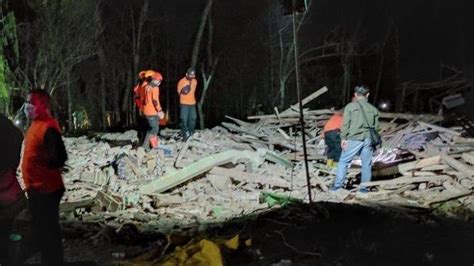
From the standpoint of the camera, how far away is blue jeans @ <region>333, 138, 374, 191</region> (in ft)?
34.5

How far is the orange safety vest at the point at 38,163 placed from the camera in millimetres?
5336

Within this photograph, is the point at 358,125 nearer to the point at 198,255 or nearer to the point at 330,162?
the point at 330,162

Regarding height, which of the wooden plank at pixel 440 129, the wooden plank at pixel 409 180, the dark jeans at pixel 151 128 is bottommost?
the wooden plank at pixel 409 180

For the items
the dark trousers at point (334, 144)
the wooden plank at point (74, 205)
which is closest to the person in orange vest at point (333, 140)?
the dark trousers at point (334, 144)

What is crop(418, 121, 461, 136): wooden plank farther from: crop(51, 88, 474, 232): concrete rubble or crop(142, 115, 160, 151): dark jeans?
crop(142, 115, 160, 151): dark jeans

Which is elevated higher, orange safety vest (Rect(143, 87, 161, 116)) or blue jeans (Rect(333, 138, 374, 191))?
orange safety vest (Rect(143, 87, 161, 116))

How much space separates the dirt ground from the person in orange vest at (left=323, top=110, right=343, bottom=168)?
14.7 feet

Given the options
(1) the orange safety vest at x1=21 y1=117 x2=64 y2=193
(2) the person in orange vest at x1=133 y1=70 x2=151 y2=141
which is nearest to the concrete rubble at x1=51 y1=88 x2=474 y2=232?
(2) the person in orange vest at x1=133 y1=70 x2=151 y2=141

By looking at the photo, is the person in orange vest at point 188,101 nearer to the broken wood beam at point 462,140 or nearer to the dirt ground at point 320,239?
the broken wood beam at point 462,140

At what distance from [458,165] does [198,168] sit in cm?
495

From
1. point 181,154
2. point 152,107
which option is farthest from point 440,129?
point 152,107

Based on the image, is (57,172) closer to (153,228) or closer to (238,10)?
(153,228)

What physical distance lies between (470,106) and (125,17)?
34.3 m

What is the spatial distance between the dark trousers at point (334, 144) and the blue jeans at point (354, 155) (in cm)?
189
